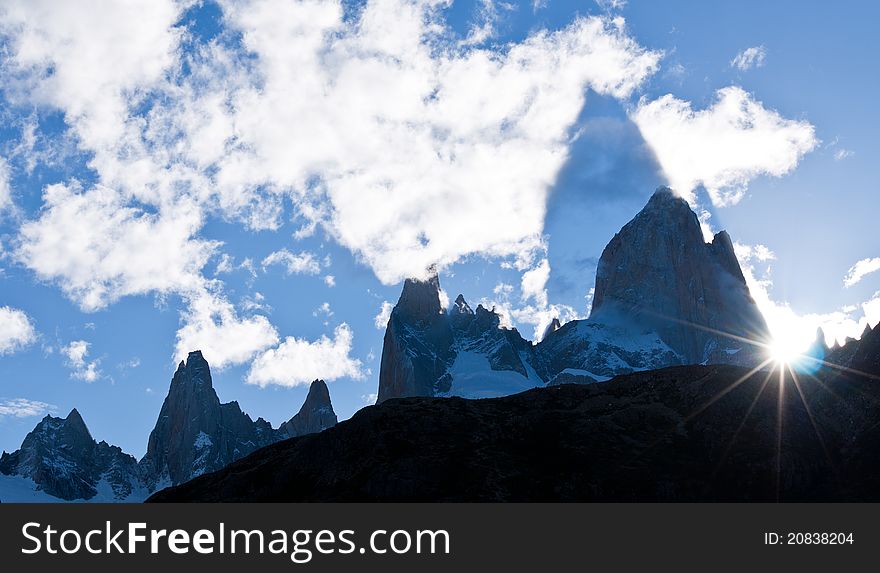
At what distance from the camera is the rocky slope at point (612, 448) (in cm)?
7950

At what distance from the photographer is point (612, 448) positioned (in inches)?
3474

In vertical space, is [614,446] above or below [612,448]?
above

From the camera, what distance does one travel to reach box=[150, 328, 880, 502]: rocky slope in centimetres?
7950

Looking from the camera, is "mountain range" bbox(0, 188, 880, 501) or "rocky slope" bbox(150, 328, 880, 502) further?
"mountain range" bbox(0, 188, 880, 501)

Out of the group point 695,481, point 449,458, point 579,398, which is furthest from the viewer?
point 579,398

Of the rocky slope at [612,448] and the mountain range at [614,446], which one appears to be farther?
the mountain range at [614,446]

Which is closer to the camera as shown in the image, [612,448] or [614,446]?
[612,448]
